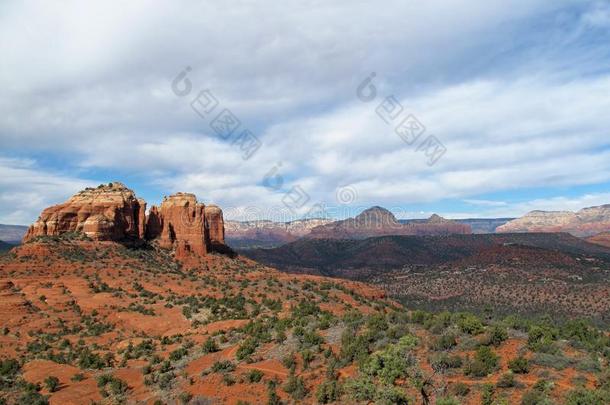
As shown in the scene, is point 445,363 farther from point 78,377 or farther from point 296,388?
point 78,377

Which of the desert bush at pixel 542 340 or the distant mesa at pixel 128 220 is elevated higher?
the distant mesa at pixel 128 220

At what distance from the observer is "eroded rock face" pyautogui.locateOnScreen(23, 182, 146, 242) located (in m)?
63.5

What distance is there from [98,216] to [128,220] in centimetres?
525

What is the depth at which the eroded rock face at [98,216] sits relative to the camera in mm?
63531

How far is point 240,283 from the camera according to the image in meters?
58.3

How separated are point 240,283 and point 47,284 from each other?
2206cm

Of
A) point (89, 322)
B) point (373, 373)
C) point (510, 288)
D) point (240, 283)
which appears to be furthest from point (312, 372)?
point (510, 288)

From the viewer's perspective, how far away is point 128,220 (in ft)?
227

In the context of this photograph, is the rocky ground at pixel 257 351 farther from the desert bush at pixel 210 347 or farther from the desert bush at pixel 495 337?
the desert bush at pixel 210 347

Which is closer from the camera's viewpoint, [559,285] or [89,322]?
[89,322]

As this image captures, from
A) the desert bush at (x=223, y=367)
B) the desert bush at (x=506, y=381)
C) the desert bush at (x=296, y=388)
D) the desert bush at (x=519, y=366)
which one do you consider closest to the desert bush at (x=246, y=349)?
the desert bush at (x=223, y=367)

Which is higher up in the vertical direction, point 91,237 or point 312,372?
point 91,237

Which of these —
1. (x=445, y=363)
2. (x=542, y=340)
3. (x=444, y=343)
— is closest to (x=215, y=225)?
(x=444, y=343)

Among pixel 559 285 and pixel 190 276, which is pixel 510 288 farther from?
pixel 190 276
